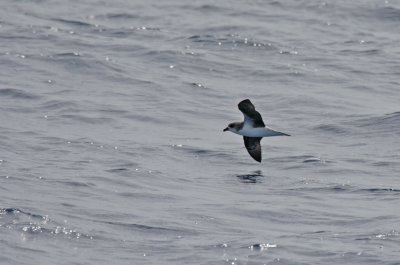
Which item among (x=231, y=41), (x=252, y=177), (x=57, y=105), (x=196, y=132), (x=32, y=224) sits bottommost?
(x=32, y=224)

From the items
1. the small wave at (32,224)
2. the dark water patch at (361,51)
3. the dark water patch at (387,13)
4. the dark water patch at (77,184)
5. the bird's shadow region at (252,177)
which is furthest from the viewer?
the dark water patch at (387,13)

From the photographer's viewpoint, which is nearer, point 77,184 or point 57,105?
point 77,184

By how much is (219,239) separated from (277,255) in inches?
41.1

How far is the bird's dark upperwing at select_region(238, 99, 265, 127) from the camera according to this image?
18719 mm

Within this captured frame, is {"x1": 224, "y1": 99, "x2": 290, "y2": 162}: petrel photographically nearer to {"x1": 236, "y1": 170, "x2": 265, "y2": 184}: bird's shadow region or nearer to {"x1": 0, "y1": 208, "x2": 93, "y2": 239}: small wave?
{"x1": 236, "y1": 170, "x2": 265, "y2": 184}: bird's shadow region

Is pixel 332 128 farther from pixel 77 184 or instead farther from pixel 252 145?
pixel 77 184

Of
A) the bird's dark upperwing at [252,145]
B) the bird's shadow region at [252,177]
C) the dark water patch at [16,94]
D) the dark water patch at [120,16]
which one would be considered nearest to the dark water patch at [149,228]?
the bird's shadow region at [252,177]

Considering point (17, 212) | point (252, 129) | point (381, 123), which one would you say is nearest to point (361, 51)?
point (381, 123)

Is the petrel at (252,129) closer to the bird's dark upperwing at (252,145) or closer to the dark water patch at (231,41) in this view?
the bird's dark upperwing at (252,145)

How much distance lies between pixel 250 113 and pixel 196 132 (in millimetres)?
3619

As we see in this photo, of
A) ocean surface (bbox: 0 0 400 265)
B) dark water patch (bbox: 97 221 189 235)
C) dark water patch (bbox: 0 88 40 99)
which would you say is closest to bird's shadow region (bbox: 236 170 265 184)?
ocean surface (bbox: 0 0 400 265)

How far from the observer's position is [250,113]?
757 inches

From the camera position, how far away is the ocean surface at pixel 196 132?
16016mm

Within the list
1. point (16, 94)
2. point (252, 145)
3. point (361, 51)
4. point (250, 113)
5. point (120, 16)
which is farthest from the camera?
point (120, 16)
